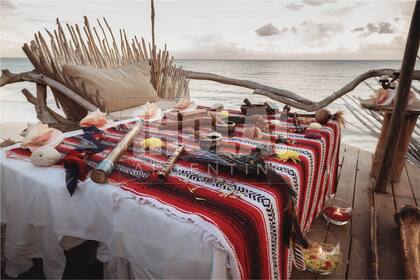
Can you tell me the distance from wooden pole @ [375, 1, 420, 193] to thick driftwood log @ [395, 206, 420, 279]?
58cm

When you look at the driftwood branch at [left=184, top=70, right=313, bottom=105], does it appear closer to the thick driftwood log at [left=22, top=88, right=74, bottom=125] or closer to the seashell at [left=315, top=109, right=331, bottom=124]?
the thick driftwood log at [left=22, top=88, right=74, bottom=125]

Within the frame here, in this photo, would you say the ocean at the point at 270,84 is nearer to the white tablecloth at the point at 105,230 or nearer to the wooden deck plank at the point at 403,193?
the wooden deck plank at the point at 403,193

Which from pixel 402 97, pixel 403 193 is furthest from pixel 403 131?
pixel 403 193

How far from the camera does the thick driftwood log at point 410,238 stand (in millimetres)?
1512

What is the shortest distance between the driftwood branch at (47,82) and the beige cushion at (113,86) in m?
0.09

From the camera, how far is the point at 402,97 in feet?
7.41

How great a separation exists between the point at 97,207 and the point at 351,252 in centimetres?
161

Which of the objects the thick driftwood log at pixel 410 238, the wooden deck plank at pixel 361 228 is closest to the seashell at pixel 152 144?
the wooden deck plank at pixel 361 228

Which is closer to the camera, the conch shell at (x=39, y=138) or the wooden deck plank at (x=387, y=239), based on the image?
the conch shell at (x=39, y=138)

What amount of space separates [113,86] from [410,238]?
261 cm

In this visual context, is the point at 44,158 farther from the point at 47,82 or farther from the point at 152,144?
the point at 47,82

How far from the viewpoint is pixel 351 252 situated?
1.74 metres

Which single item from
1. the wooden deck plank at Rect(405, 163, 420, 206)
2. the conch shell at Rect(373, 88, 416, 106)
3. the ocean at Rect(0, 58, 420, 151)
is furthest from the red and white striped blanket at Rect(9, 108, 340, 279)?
the wooden deck plank at Rect(405, 163, 420, 206)

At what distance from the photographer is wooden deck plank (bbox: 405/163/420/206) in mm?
2516
